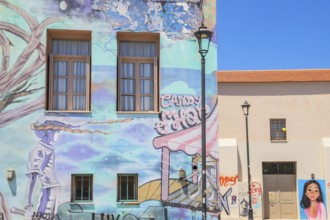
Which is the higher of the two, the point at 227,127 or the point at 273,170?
the point at 227,127

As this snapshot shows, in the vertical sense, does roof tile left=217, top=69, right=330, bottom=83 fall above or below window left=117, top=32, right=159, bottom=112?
above

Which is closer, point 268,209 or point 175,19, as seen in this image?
A: point 175,19

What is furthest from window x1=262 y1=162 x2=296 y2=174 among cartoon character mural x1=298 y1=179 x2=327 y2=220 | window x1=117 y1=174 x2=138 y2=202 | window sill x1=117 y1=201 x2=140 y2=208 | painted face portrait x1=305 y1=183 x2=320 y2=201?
window sill x1=117 y1=201 x2=140 y2=208

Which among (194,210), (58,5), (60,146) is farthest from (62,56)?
(194,210)

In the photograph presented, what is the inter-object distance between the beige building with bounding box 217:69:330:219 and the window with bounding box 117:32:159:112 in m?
15.2

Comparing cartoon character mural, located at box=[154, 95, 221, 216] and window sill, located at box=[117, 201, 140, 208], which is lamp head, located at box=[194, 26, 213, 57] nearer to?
cartoon character mural, located at box=[154, 95, 221, 216]

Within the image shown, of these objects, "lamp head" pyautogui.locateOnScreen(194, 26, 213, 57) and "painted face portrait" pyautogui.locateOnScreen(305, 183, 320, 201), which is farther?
"painted face portrait" pyautogui.locateOnScreen(305, 183, 320, 201)

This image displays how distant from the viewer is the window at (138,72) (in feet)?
50.4

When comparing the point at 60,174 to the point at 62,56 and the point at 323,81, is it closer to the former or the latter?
the point at 62,56

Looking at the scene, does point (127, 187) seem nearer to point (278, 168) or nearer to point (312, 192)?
point (278, 168)

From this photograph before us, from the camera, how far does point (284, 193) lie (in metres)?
30.8

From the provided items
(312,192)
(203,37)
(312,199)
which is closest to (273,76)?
(312,192)

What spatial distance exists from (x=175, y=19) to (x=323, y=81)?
57.9 ft

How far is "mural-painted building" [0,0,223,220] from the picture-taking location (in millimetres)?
14375
